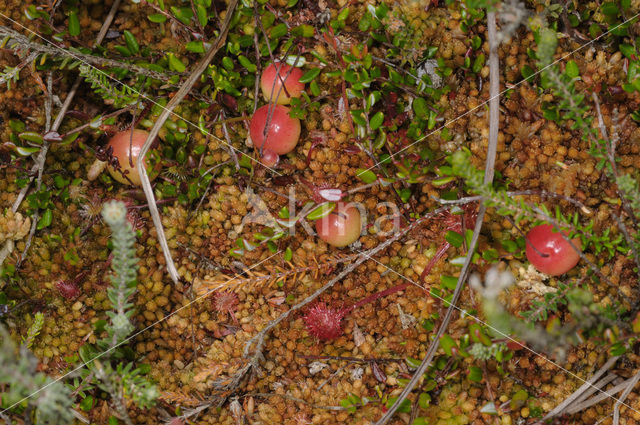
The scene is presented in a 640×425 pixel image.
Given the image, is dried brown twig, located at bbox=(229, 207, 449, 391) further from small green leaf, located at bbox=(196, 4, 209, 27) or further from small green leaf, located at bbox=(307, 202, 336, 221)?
small green leaf, located at bbox=(196, 4, 209, 27)

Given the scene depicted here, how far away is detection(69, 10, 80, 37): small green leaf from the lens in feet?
9.28

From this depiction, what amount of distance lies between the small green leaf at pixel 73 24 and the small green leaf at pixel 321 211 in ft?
5.01

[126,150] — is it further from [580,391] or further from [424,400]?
[580,391]

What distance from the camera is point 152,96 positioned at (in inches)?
117

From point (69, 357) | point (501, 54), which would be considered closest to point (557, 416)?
point (501, 54)

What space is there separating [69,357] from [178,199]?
0.94 meters

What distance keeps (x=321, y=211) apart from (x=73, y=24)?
5.20ft

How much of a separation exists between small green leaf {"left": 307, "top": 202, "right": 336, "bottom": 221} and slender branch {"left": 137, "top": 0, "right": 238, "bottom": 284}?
75 centimetres

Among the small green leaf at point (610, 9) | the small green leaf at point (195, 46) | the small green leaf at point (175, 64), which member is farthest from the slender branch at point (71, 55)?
the small green leaf at point (610, 9)

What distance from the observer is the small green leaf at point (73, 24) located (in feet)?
9.28

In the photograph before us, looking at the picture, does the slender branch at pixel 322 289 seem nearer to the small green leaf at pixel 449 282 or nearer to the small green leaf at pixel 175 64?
the small green leaf at pixel 449 282

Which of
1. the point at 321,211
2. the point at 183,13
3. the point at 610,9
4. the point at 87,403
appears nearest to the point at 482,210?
the point at 321,211

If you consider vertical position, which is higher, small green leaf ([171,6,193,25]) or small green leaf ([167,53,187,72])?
small green leaf ([171,6,193,25])

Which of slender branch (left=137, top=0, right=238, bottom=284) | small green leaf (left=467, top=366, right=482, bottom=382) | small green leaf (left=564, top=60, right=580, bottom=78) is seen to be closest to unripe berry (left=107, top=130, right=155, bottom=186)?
slender branch (left=137, top=0, right=238, bottom=284)
